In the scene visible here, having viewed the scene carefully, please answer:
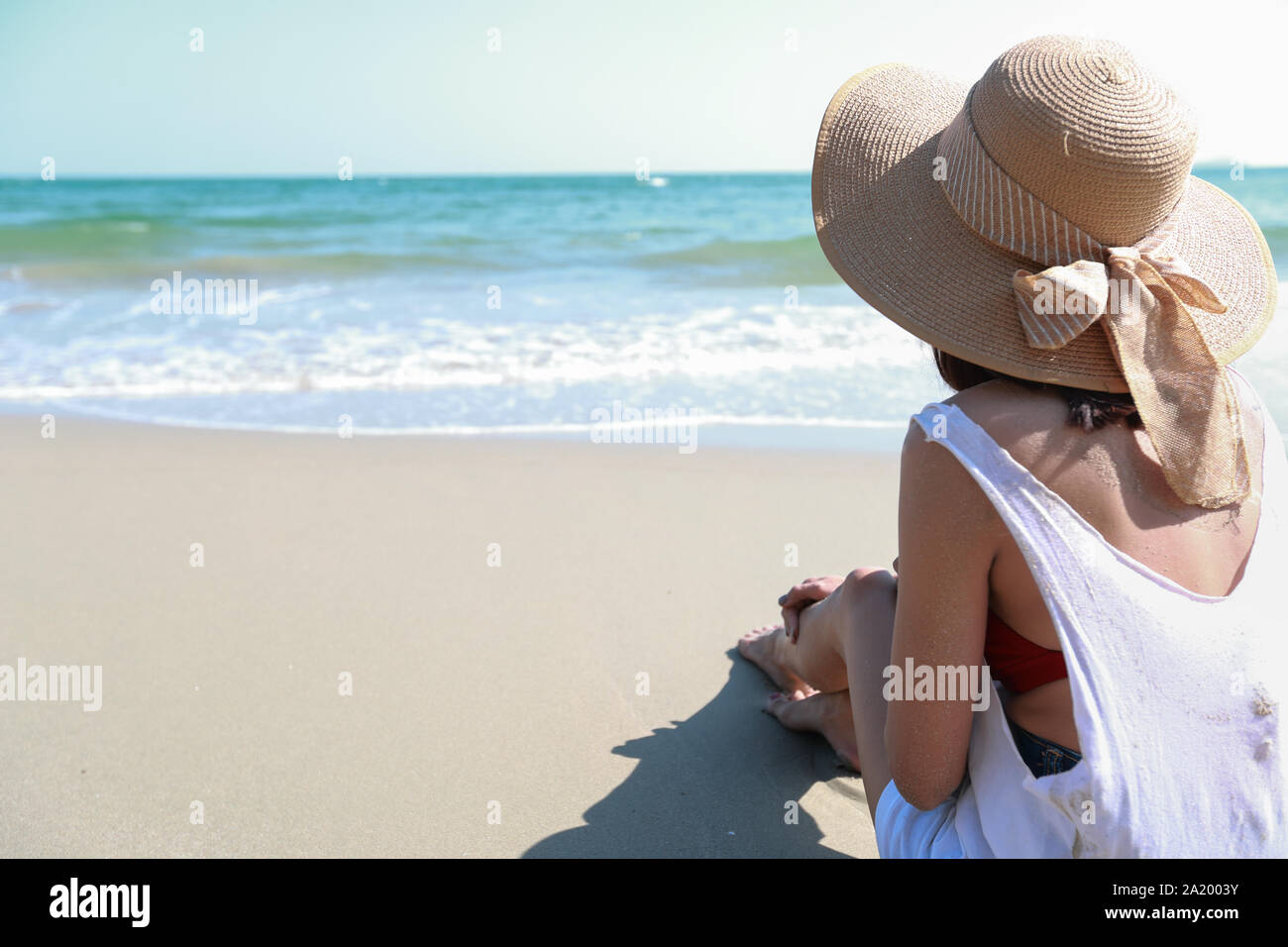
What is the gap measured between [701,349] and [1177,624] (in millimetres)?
5308

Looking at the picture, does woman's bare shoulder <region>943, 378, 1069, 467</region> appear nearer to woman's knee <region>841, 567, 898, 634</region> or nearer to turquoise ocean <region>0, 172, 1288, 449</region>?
woman's knee <region>841, 567, 898, 634</region>

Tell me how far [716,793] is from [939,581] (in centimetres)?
114

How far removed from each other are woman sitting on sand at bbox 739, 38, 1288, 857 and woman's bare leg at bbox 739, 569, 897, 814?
0.81 feet

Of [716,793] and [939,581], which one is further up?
[939,581]

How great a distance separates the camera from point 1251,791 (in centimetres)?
126

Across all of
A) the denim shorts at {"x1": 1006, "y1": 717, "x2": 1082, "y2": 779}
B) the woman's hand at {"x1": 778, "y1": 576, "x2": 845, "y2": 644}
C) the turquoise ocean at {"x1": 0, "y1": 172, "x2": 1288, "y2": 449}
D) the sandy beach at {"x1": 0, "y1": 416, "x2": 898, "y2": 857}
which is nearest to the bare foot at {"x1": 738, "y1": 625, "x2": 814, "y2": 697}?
the sandy beach at {"x1": 0, "y1": 416, "x2": 898, "y2": 857}

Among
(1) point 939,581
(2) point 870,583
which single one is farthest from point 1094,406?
(2) point 870,583

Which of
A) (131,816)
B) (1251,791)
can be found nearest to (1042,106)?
(1251,791)

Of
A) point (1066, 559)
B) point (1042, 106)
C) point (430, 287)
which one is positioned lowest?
point (430, 287)

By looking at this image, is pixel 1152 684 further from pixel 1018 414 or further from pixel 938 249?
pixel 938 249

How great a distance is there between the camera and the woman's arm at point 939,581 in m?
1.25

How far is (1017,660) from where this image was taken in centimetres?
140

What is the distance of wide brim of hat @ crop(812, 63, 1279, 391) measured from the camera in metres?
1.28
